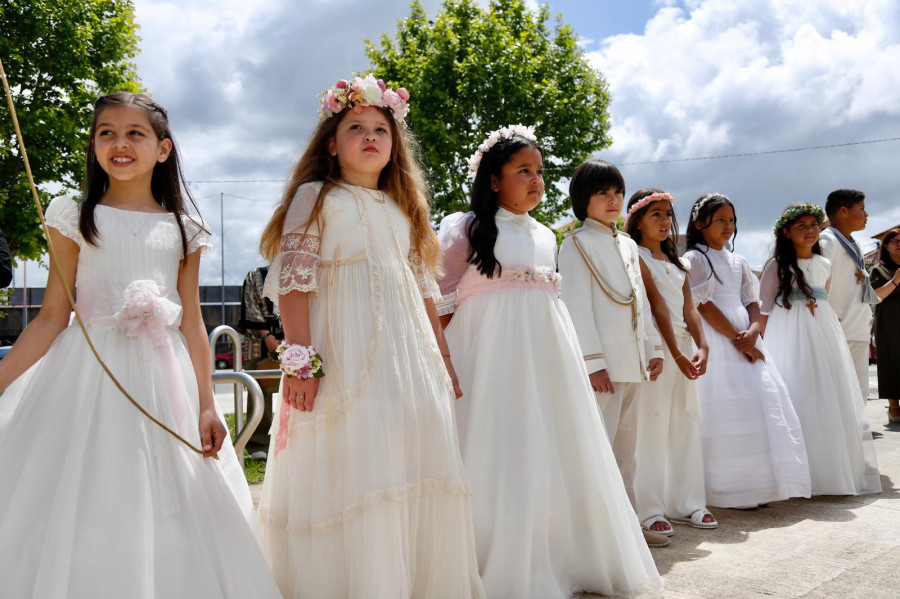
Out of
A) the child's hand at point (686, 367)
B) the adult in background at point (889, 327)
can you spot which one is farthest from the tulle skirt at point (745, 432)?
the adult in background at point (889, 327)

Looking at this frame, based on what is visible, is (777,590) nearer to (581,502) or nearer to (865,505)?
(581,502)

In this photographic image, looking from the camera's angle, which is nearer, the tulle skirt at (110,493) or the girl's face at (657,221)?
the tulle skirt at (110,493)

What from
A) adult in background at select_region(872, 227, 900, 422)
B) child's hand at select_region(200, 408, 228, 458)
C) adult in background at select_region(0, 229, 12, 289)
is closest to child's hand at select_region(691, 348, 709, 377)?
child's hand at select_region(200, 408, 228, 458)

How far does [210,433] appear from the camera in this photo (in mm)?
2768

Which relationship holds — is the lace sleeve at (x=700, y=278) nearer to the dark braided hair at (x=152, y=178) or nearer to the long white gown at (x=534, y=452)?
the long white gown at (x=534, y=452)

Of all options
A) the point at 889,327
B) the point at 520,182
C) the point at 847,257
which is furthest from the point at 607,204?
the point at 889,327

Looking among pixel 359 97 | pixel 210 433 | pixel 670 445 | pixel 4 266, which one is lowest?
pixel 670 445

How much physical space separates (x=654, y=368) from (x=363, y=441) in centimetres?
221

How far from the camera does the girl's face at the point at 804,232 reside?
604 centimetres

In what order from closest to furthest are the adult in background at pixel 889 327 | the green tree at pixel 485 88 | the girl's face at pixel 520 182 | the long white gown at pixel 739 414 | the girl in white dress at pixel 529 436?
the girl in white dress at pixel 529 436 → the girl's face at pixel 520 182 → the long white gown at pixel 739 414 → the adult in background at pixel 889 327 → the green tree at pixel 485 88

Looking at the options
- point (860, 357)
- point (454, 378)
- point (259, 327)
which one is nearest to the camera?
point (454, 378)

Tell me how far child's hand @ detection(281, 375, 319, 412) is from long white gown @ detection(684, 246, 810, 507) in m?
3.24

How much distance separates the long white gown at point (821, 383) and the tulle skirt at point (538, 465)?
2.61m

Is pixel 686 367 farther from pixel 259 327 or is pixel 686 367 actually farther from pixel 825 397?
pixel 259 327
